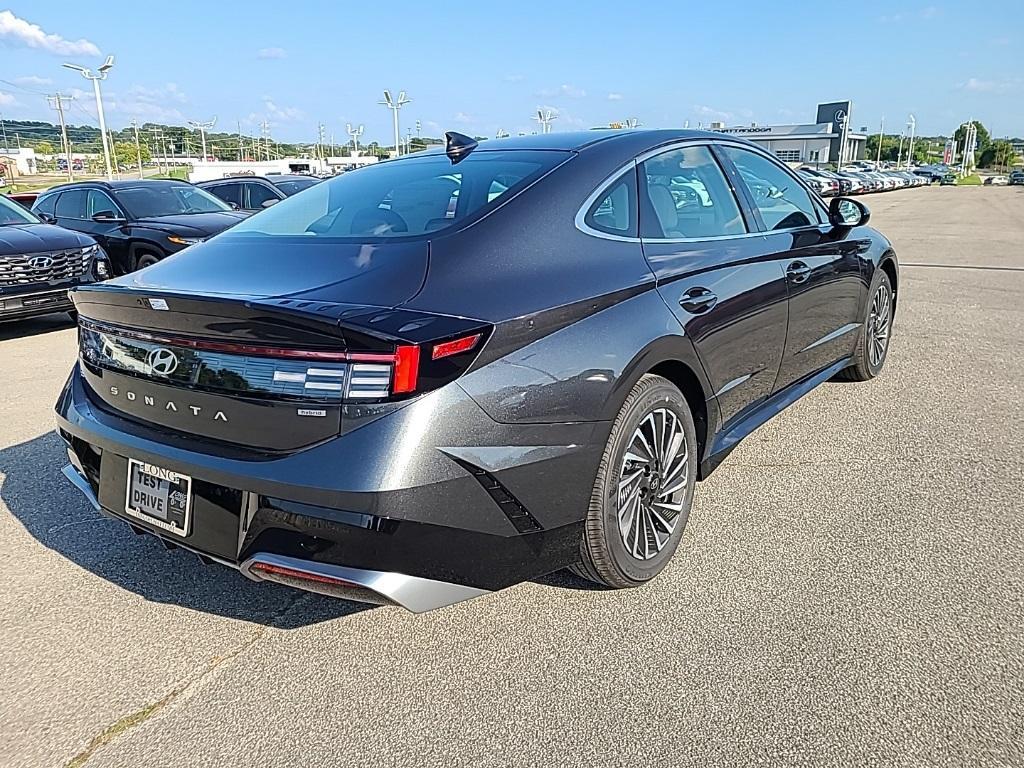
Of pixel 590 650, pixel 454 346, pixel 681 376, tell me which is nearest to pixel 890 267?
pixel 681 376


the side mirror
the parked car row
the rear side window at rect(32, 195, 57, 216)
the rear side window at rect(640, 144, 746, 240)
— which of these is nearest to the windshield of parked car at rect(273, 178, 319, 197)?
the rear side window at rect(32, 195, 57, 216)

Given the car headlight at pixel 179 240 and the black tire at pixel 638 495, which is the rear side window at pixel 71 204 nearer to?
the car headlight at pixel 179 240

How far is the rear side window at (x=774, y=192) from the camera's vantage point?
12.3 feet

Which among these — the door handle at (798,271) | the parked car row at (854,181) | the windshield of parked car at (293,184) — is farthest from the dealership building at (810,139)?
the door handle at (798,271)

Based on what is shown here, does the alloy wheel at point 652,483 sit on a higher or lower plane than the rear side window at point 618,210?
lower

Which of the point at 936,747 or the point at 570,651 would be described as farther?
the point at 570,651

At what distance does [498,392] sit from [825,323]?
2.76 metres

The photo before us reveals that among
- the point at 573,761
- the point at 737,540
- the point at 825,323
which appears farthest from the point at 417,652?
the point at 825,323

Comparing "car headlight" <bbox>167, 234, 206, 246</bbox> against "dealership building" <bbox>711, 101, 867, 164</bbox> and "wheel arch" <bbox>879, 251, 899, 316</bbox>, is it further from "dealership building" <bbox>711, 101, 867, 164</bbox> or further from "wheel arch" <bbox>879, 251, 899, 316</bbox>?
"dealership building" <bbox>711, 101, 867, 164</bbox>

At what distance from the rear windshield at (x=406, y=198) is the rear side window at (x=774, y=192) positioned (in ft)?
4.24

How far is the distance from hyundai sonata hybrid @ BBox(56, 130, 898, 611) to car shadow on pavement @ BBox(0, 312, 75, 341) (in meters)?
5.78

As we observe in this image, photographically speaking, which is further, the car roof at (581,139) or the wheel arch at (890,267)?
the wheel arch at (890,267)

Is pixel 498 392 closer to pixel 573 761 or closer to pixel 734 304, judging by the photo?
pixel 573 761

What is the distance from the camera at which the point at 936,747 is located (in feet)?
6.44
